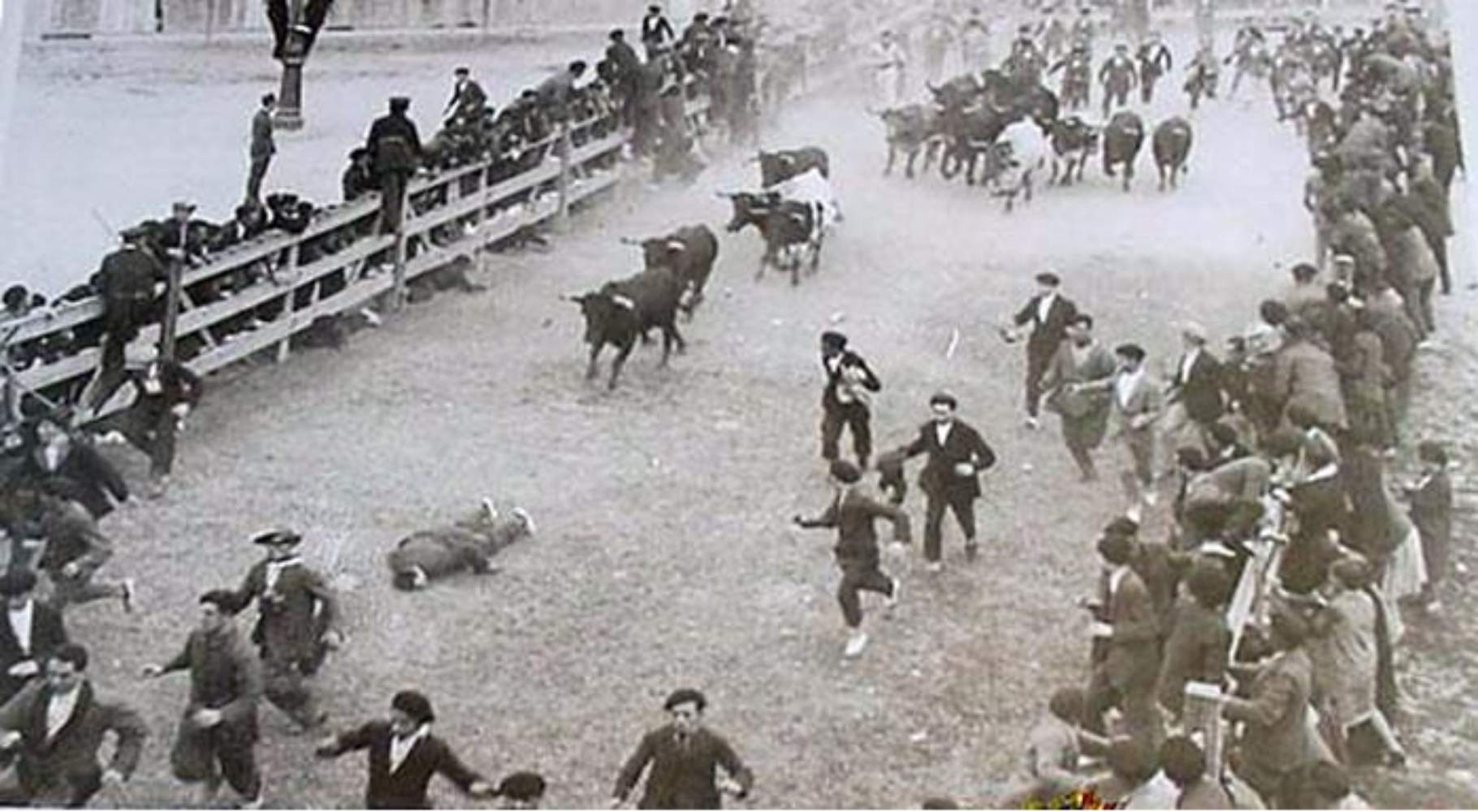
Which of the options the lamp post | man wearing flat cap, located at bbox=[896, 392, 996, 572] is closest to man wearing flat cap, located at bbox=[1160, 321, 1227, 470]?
man wearing flat cap, located at bbox=[896, 392, 996, 572]

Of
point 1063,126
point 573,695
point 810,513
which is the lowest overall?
point 573,695

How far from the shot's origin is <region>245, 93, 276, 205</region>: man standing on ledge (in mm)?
4270

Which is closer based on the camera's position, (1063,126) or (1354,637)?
(1354,637)

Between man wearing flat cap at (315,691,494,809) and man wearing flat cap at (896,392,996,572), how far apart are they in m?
0.97

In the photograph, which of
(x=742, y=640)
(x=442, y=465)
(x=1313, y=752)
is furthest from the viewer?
(x=442, y=465)

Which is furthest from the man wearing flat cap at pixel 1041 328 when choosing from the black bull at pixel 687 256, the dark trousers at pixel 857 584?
the black bull at pixel 687 256

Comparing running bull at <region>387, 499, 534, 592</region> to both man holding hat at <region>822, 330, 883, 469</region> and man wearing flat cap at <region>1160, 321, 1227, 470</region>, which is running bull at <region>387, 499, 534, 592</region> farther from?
man wearing flat cap at <region>1160, 321, 1227, 470</region>

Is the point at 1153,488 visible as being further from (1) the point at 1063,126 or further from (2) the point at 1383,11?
(2) the point at 1383,11

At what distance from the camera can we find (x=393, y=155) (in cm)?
434

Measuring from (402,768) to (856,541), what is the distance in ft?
3.08

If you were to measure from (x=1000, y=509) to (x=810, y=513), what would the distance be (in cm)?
37

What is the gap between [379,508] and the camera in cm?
387

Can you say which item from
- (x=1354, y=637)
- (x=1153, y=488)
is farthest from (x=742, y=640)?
(x=1354, y=637)

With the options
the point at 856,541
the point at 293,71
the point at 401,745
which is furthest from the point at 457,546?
the point at 293,71
